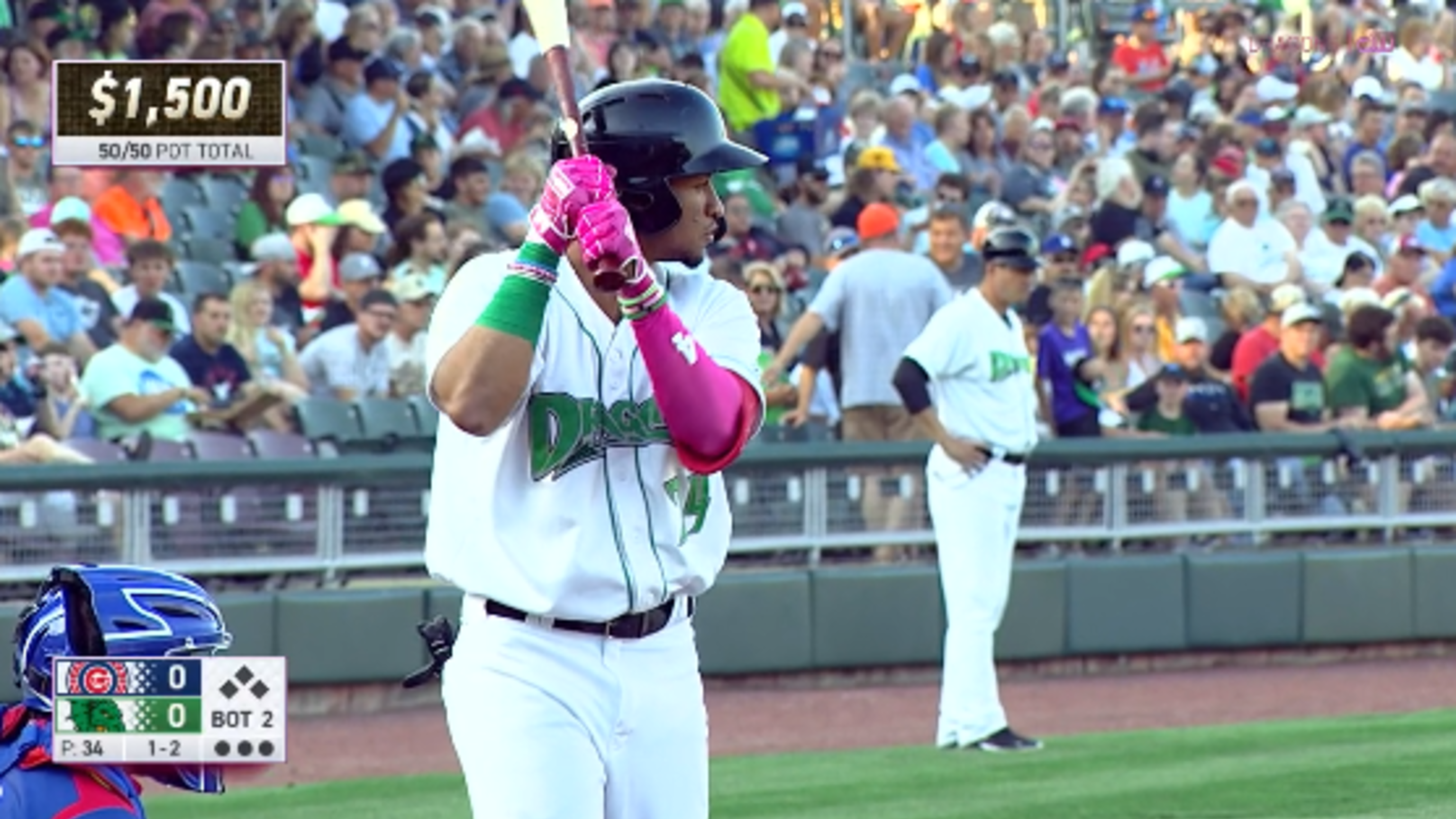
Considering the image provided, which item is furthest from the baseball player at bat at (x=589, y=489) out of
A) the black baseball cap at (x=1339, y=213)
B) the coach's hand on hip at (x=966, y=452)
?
the black baseball cap at (x=1339, y=213)

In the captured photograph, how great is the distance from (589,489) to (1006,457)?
19.2ft

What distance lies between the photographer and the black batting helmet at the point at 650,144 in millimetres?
3734

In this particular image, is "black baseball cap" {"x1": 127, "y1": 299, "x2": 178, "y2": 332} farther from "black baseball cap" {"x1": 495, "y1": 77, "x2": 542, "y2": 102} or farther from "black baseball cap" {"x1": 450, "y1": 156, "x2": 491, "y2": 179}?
"black baseball cap" {"x1": 495, "y1": 77, "x2": 542, "y2": 102}

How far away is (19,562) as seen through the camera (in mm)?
9586

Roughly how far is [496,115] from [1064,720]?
5.18 meters

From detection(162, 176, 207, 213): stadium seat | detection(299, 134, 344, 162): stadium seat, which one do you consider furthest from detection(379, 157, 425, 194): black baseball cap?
detection(162, 176, 207, 213): stadium seat

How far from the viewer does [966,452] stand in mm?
9281

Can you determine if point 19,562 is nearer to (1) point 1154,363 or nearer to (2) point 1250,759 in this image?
(2) point 1250,759

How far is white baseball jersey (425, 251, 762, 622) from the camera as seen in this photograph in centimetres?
363

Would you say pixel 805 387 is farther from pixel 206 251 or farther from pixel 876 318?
pixel 206 251
